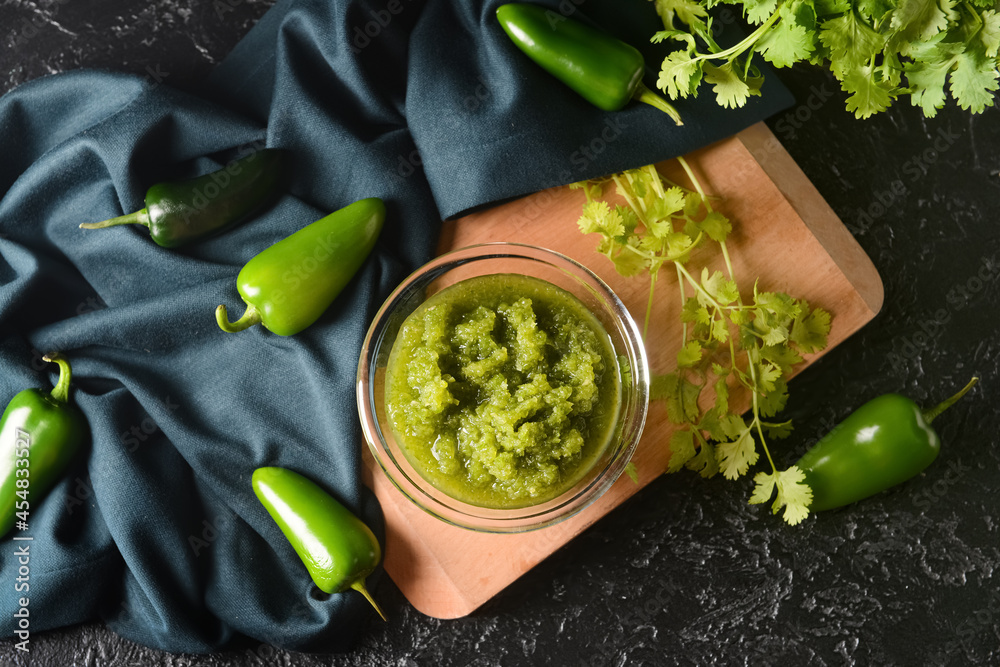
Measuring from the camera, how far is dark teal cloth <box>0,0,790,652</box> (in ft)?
7.18

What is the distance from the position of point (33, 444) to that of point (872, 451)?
2.62 meters

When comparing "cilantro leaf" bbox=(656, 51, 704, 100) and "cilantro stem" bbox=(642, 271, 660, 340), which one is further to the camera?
"cilantro stem" bbox=(642, 271, 660, 340)

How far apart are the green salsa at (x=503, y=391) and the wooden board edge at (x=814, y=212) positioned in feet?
2.46

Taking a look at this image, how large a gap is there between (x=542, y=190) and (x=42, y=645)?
2.20 metres

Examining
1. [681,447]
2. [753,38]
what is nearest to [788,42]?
[753,38]

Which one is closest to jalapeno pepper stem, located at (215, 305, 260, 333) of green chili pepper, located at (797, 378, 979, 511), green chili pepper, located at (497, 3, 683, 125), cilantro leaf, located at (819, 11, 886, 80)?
green chili pepper, located at (497, 3, 683, 125)

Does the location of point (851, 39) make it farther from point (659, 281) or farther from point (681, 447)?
point (681, 447)

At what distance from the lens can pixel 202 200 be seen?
218 centimetres

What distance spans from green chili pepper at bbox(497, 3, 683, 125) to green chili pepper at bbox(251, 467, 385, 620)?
147 centimetres

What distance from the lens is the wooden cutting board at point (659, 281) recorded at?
2.17 meters

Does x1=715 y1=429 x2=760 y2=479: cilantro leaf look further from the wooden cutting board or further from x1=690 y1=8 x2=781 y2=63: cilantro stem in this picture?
x1=690 y1=8 x2=781 y2=63: cilantro stem

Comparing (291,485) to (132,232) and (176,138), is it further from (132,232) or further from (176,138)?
(176,138)

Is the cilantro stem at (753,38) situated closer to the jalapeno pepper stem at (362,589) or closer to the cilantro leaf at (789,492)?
the cilantro leaf at (789,492)

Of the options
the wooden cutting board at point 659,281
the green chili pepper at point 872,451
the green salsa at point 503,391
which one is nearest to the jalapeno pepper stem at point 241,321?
the green salsa at point 503,391
